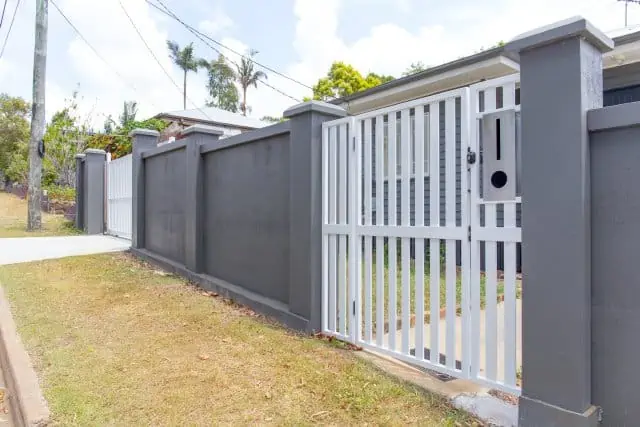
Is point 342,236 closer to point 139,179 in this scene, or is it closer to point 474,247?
point 474,247

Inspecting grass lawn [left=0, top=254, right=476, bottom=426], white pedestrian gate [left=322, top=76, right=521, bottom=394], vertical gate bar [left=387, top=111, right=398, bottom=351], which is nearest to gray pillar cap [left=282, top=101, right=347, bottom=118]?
white pedestrian gate [left=322, top=76, right=521, bottom=394]

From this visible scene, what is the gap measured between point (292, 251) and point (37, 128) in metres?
12.2

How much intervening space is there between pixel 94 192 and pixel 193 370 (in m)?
11.2

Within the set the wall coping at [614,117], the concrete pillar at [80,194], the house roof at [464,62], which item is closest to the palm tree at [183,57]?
the concrete pillar at [80,194]

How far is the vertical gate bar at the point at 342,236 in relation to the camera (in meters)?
3.79

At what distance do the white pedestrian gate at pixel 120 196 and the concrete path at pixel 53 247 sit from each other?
347mm

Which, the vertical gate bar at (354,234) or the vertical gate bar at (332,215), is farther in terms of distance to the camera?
the vertical gate bar at (332,215)

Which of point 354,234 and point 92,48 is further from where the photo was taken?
point 92,48

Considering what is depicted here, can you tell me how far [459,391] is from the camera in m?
2.98

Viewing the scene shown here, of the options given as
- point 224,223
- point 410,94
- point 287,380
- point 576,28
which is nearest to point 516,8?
point 410,94

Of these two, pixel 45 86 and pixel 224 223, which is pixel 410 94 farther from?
pixel 45 86

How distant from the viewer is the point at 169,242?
24.4 feet

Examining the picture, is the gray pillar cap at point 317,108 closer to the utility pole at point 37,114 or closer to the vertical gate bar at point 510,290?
the vertical gate bar at point 510,290

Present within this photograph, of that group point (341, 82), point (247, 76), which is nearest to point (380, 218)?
point (341, 82)
